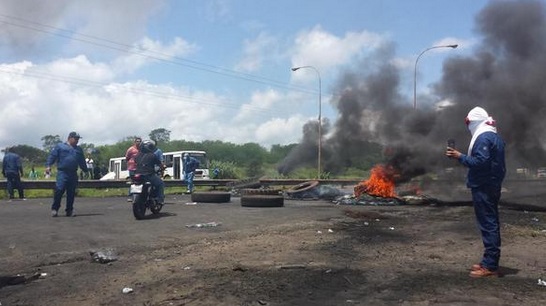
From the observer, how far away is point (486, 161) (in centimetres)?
561

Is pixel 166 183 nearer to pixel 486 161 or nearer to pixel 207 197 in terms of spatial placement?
pixel 207 197

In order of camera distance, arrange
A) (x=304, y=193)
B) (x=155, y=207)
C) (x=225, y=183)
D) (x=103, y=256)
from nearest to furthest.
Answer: (x=103, y=256)
(x=155, y=207)
(x=304, y=193)
(x=225, y=183)

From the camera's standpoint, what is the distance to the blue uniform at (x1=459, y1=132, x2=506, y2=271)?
5625mm

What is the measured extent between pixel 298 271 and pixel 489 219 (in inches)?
91.1

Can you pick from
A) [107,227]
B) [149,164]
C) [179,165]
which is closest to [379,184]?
[149,164]

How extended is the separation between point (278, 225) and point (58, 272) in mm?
4928

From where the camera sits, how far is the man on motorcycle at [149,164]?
11.0 m

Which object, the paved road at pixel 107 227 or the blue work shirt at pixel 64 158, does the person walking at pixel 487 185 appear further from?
the blue work shirt at pixel 64 158

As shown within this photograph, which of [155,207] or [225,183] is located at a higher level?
[225,183]

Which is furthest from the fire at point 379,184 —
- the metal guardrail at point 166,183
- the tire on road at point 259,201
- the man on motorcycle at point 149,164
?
the man on motorcycle at point 149,164

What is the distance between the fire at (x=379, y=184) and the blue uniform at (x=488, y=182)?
34.4 ft

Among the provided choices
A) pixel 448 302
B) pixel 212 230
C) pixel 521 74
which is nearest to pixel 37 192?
pixel 212 230

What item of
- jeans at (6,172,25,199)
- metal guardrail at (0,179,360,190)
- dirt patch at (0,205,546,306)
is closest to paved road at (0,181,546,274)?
dirt patch at (0,205,546,306)

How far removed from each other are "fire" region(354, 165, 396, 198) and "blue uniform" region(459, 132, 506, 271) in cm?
1048
